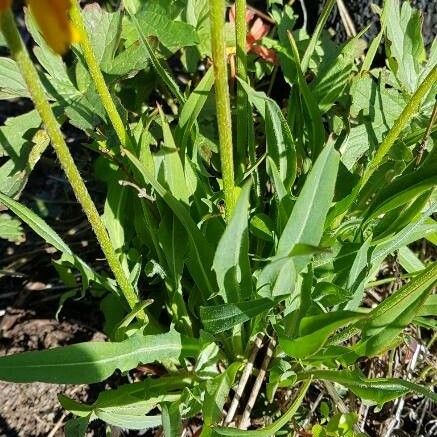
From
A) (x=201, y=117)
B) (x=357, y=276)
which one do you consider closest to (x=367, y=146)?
(x=357, y=276)

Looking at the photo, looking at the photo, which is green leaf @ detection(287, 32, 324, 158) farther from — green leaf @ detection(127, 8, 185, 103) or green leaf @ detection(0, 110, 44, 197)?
green leaf @ detection(0, 110, 44, 197)

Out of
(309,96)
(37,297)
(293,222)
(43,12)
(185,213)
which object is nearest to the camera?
(43,12)

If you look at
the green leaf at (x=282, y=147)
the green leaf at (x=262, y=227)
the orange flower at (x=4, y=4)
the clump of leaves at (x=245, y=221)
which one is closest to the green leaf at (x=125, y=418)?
the clump of leaves at (x=245, y=221)

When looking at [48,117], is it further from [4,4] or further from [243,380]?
[243,380]

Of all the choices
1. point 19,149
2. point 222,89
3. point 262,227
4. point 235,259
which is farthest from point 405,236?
point 19,149

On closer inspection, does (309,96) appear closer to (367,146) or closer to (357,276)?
(367,146)

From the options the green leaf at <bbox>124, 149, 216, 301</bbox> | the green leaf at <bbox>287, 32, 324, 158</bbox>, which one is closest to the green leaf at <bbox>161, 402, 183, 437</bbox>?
the green leaf at <bbox>124, 149, 216, 301</bbox>

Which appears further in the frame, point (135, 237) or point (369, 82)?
point (135, 237)
